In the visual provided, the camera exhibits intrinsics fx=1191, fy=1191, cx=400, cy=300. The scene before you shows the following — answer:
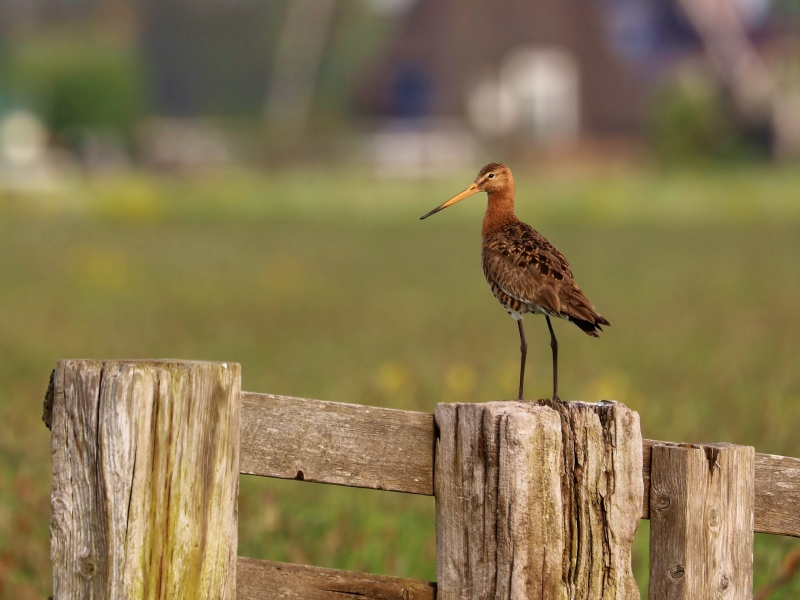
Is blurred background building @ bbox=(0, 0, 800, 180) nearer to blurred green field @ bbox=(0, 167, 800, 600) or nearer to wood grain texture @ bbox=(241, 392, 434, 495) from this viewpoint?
blurred green field @ bbox=(0, 167, 800, 600)

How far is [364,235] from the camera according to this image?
28.5 metres

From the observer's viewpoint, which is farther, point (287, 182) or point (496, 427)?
point (287, 182)

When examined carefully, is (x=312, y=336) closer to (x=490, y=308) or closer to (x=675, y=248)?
(x=490, y=308)

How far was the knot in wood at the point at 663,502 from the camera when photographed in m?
3.29

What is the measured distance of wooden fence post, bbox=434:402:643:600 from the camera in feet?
10.5

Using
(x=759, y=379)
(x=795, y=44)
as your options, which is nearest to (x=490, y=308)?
(x=759, y=379)

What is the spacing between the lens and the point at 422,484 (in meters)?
3.38

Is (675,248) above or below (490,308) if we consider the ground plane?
above

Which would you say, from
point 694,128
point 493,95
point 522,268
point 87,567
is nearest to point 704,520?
point 522,268

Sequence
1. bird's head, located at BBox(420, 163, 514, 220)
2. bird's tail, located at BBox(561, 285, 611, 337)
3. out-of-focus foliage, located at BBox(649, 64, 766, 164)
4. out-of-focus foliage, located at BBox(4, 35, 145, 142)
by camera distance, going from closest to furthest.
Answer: bird's tail, located at BBox(561, 285, 611, 337) → bird's head, located at BBox(420, 163, 514, 220) → out-of-focus foliage, located at BBox(649, 64, 766, 164) → out-of-focus foliage, located at BBox(4, 35, 145, 142)

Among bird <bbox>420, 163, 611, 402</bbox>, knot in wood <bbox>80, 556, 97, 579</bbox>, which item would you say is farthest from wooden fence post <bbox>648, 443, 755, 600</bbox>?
knot in wood <bbox>80, 556, 97, 579</bbox>

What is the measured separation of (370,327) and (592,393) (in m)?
4.80

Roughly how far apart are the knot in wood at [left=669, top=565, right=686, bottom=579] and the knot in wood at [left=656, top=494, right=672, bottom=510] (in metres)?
0.16

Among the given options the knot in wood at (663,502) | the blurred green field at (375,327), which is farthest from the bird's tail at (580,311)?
the blurred green field at (375,327)
